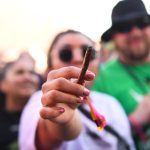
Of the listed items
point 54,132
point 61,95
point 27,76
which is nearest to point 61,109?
point 61,95

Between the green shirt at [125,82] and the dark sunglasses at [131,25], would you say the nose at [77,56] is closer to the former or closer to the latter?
the green shirt at [125,82]

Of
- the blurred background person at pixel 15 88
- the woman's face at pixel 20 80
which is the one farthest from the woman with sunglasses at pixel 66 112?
the woman's face at pixel 20 80

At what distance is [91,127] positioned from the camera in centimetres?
170

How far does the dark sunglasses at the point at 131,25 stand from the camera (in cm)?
207

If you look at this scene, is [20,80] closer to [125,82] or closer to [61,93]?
[125,82]

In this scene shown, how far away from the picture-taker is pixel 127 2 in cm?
214

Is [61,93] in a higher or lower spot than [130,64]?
higher

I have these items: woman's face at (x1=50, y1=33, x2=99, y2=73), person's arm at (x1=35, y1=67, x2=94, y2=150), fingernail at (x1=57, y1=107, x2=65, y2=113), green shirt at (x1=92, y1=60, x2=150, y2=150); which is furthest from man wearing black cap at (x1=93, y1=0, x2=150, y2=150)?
fingernail at (x1=57, y1=107, x2=65, y2=113)

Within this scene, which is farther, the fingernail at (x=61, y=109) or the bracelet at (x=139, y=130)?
the bracelet at (x=139, y=130)

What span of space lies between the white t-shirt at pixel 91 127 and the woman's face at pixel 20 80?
978 millimetres

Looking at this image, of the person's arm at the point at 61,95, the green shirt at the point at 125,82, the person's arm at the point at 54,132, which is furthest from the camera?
the green shirt at the point at 125,82

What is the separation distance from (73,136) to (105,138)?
0.31 metres

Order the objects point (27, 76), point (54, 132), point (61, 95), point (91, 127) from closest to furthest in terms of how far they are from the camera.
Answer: point (61, 95) → point (54, 132) → point (91, 127) → point (27, 76)

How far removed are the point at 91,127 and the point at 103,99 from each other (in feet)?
0.51
